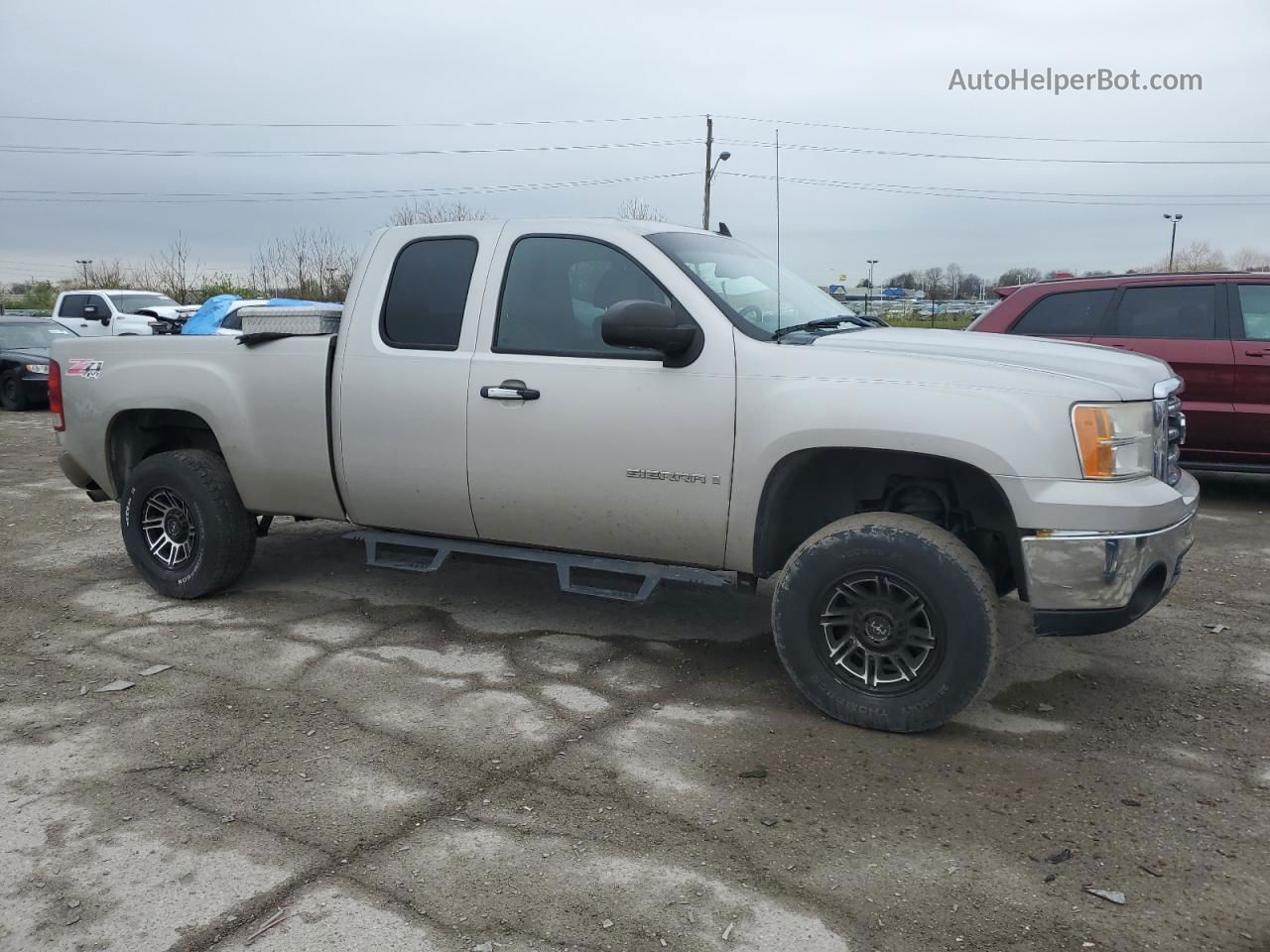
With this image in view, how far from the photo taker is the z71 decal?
582cm

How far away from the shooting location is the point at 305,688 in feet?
14.5

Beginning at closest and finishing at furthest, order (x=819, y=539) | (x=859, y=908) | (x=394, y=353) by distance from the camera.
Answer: (x=859, y=908)
(x=819, y=539)
(x=394, y=353)

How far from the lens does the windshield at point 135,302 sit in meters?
21.7

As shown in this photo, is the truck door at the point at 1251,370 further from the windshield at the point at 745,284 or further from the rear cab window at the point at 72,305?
the rear cab window at the point at 72,305

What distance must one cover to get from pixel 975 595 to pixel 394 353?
276 centimetres

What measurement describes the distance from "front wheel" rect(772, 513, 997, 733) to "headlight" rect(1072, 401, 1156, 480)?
534 mm

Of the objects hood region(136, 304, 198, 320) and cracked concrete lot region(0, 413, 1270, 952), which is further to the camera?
hood region(136, 304, 198, 320)

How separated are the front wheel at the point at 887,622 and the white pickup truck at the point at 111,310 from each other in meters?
18.5

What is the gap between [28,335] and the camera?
58.6 feet

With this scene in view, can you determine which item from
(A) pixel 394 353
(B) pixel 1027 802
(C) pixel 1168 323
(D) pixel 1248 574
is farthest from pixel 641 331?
(C) pixel 1168 323

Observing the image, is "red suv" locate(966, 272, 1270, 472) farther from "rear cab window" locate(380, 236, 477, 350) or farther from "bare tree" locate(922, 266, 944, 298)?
"bare tree" locate(922, 266, 944, 298)

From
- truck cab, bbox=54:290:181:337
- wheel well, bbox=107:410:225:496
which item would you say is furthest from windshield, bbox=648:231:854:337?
truck cab, bbox=54:290:181:337

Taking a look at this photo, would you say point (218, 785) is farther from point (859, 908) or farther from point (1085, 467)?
point (1085, 467)

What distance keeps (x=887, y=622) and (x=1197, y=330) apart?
5.76 meters
